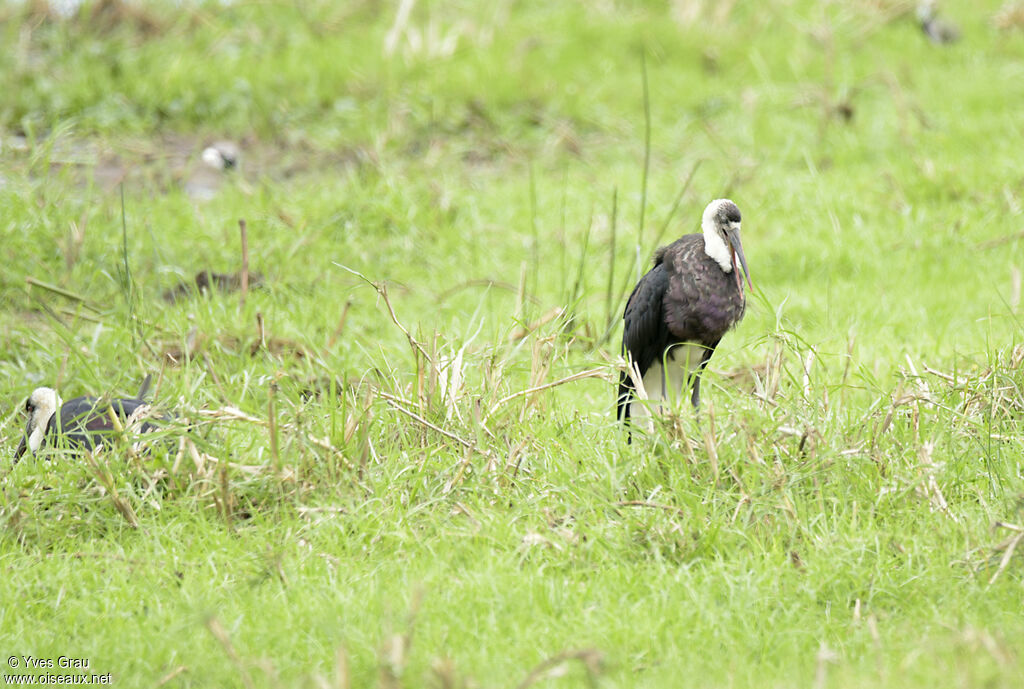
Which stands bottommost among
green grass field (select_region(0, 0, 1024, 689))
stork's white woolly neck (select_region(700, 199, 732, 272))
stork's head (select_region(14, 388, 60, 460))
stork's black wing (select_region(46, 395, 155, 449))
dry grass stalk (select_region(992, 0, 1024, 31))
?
stork's head (select_region(14, 388, 60, 460))

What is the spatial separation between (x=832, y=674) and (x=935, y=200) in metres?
4.74

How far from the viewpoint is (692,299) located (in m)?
4.39

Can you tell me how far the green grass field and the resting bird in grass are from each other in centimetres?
18

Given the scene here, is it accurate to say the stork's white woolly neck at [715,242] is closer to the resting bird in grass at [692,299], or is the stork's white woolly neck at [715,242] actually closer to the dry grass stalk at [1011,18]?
the resting bird in grass at [692,299]

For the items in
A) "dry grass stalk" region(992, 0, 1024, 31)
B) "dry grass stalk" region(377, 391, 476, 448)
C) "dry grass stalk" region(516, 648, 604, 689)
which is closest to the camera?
"dry grass stalk" region(516, 648, 604, 689)

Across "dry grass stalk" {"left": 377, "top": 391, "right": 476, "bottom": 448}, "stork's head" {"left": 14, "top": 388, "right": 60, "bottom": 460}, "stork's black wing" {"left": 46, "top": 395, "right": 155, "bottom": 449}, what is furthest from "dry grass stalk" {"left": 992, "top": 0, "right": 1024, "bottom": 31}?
"stork's head" {"left": 14, "top": 388, "right": 60, "bottom": 460}

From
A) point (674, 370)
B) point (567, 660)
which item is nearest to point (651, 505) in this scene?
point (567, 660)

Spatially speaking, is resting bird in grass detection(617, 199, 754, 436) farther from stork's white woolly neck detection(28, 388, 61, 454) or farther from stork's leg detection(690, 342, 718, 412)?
stork's white woolly neck detection(28, 388, 61, 454)

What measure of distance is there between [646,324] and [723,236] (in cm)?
44

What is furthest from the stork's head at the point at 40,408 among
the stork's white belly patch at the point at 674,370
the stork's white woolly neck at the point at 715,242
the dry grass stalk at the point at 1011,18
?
the dry grass stalk at the point at 1011,18

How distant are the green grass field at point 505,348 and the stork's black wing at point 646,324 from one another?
0.19m

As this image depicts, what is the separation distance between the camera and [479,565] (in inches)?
135

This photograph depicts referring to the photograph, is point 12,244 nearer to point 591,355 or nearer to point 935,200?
point 591,355

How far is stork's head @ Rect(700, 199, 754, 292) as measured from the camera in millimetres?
4453
